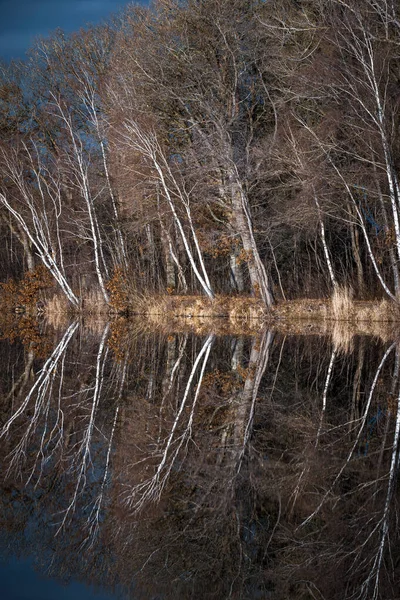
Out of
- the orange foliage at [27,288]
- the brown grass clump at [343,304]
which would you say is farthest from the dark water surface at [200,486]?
the orange foliage at [27,288]

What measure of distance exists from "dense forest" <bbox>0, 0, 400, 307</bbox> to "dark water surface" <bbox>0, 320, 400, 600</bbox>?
1137cm

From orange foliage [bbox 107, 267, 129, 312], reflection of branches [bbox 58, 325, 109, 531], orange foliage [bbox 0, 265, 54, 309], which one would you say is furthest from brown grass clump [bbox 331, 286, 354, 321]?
orange foliage [bbox 0, 265, 54, 309]

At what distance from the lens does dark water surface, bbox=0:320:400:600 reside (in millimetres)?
4066

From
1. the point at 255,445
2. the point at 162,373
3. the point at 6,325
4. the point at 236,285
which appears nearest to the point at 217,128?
the point at 236,285

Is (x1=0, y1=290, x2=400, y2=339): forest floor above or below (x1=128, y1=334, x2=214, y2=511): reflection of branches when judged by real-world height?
above

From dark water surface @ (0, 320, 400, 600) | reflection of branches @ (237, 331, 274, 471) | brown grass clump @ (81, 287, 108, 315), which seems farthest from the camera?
brown grass clump @ (81, 287, 108, 315)

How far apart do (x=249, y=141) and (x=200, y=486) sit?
18.4 m

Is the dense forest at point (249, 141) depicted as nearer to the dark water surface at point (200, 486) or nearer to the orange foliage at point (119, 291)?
the orange foliage at point (119, 291)

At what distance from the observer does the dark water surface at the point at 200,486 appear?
13.3 ft

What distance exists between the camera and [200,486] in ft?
18.0

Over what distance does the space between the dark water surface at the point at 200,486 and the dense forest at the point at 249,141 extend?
11.4m

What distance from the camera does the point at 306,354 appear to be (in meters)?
13.9

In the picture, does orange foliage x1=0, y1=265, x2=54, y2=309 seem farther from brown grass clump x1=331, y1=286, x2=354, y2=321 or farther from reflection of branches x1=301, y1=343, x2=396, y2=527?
reflection of branches x1=301, y1=343, x2=396, y2=527

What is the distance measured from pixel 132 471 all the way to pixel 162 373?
5.55 m
